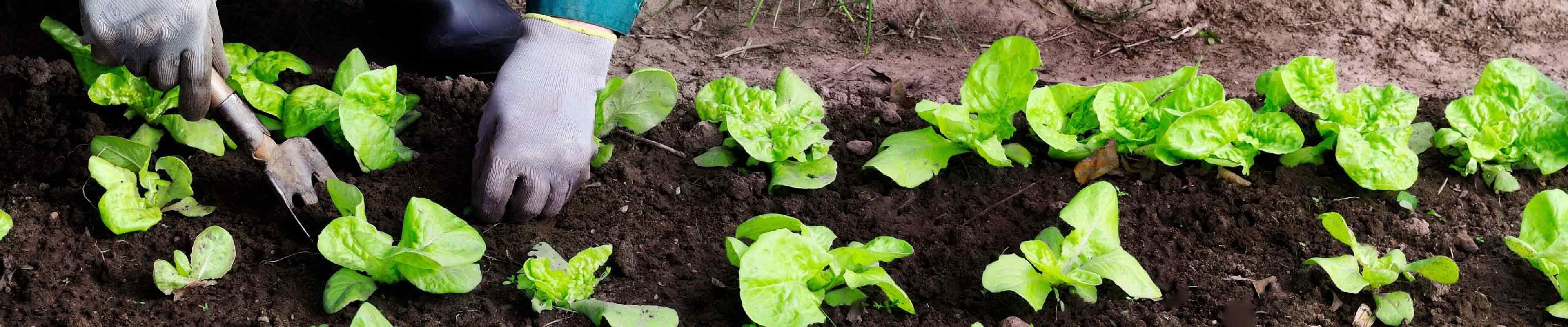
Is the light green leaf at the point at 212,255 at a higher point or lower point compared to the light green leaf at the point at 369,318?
lower

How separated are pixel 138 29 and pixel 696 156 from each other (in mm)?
1049

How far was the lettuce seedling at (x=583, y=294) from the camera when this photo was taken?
175cm

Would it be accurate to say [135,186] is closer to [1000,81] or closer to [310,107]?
[310,107]

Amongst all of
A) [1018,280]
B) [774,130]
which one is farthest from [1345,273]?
[774,130]

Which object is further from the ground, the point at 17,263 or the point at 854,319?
the point at 17,263

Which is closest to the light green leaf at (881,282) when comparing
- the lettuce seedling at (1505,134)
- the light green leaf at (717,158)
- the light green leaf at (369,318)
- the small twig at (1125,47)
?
the light green leaf at (717,158)

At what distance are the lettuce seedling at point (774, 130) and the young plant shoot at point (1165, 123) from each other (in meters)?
0.43

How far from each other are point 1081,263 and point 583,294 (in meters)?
0.87

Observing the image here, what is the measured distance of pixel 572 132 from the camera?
6.94 ft

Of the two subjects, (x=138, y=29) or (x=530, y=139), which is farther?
(x=530, y=139)

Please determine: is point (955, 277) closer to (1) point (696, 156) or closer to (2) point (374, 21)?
(1) point (696, 156)

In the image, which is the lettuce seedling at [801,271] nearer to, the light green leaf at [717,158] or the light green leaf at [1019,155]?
the light green leaf at [717,158]

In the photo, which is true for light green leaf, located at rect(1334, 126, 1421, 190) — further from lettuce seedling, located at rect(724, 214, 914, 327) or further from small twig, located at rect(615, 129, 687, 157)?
small twig, located at rect(615, 129, 687, 157)

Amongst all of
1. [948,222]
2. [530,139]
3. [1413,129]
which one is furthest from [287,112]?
[1413,129]
